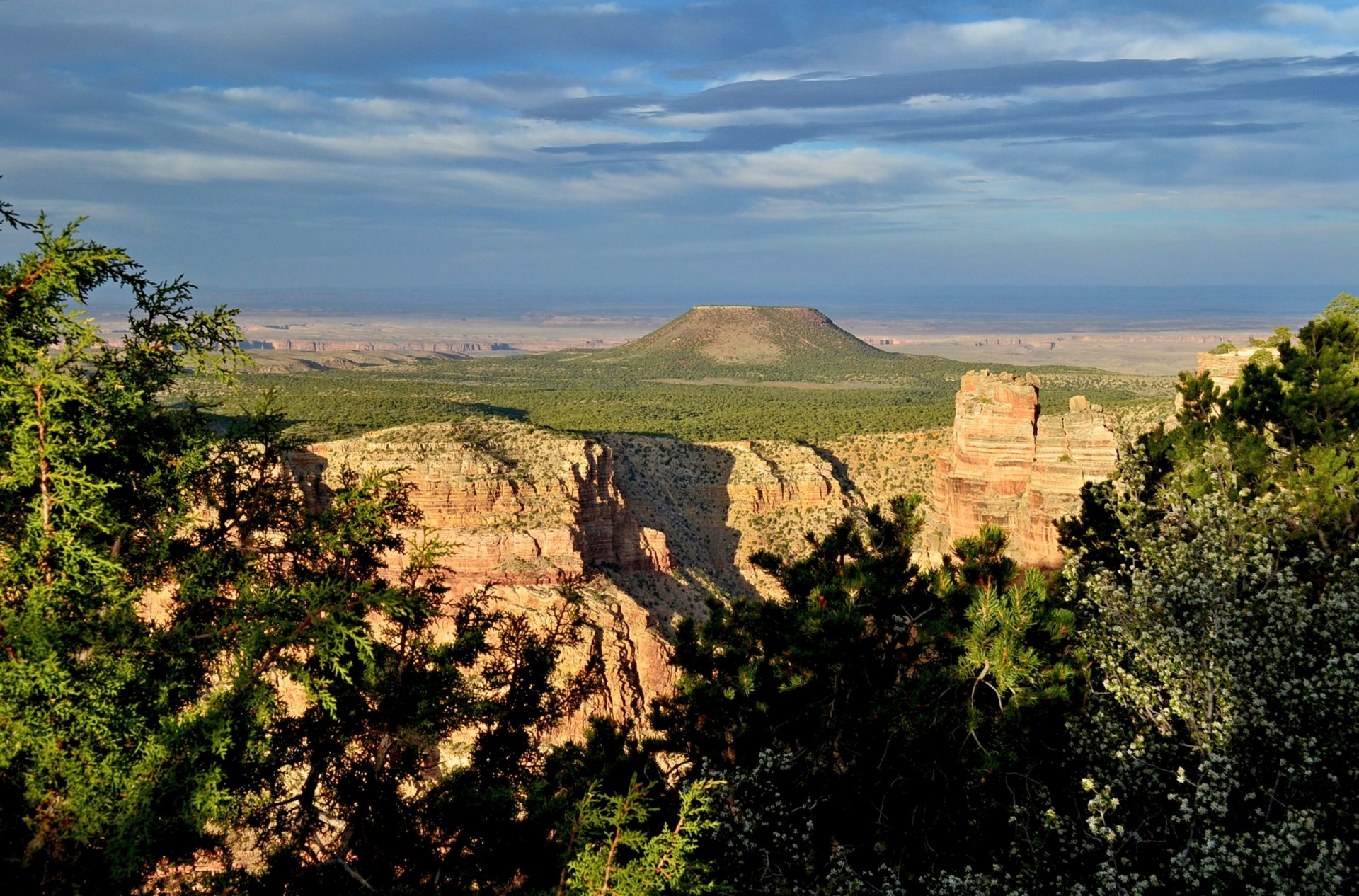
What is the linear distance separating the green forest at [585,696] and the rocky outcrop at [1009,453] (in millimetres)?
21599

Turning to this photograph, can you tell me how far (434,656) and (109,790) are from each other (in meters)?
4.68

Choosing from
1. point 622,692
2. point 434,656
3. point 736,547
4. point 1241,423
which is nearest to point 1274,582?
point 1241,423

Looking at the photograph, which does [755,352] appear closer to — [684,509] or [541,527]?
[684,509]

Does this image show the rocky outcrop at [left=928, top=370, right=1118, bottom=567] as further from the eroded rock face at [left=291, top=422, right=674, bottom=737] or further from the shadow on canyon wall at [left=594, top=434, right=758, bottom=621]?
the eroded rock face at [left=291, top=422, right=674, bottom=737]

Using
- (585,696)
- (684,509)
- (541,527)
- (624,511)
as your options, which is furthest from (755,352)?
(585,696)

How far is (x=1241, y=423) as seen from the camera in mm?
20859

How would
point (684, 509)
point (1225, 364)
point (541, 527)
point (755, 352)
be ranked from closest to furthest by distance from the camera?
point (1225, 364), point (541, 527), point (684, 509), point (755, 352)

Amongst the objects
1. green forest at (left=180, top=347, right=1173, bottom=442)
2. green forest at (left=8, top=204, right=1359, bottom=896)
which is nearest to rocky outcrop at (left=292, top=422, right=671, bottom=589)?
green forest at (left=180, top=347, right=1173, bottom=442)

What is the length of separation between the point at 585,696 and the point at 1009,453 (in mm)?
29660

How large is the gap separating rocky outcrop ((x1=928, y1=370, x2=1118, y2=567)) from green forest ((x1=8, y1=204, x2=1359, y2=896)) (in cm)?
2160

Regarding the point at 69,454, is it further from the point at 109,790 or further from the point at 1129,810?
the point at 1129,810

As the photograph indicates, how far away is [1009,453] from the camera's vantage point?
42.1 meters

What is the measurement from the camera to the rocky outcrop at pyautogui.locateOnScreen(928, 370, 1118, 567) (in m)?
38.5

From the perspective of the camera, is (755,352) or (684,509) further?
(755,352)
